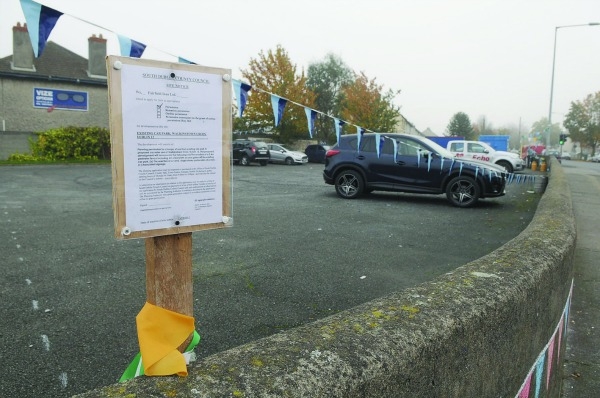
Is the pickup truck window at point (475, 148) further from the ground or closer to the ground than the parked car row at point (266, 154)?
further from the ground

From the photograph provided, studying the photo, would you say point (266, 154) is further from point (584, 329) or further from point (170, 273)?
point (170, 273)

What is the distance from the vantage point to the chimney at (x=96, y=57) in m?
32.8

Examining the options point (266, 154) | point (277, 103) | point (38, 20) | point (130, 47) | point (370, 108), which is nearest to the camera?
point (38, 20)

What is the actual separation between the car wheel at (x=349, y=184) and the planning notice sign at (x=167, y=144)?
11.0m

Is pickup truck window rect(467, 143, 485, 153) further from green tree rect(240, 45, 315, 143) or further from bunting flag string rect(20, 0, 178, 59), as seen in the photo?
bunting flag string rect(20, 0, 178, 59)

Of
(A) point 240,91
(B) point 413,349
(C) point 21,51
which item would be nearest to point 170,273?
(B) point 413,349

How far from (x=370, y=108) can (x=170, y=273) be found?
3871cm

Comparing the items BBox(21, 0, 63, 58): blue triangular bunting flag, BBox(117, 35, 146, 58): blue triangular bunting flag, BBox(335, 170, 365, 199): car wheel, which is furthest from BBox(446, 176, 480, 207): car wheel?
BBox(21, 0, 63, 58): blue triangular bunting flag

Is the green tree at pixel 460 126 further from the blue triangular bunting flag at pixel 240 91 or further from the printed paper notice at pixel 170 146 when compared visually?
the printed paper notice at pixel 170 146

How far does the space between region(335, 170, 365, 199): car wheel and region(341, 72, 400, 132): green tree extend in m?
23.1

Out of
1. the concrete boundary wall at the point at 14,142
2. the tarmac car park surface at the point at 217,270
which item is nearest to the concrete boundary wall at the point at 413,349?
the tarmac car park surface at the point at 217,270

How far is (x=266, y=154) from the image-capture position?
3008 centimetres

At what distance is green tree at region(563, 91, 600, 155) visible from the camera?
7538 centimetres

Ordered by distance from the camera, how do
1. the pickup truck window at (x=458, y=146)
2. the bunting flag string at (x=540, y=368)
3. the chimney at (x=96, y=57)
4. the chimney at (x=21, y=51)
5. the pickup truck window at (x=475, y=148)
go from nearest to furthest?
1. the bunting flag string at (x=540, y=368)
2. the pickup truck window at (x=458, y=146)
3. the pickup truck window at (x=475, y=148)
4. the chimney at (x=21, y=51)
5. the chimney at (x=96, y=57)
